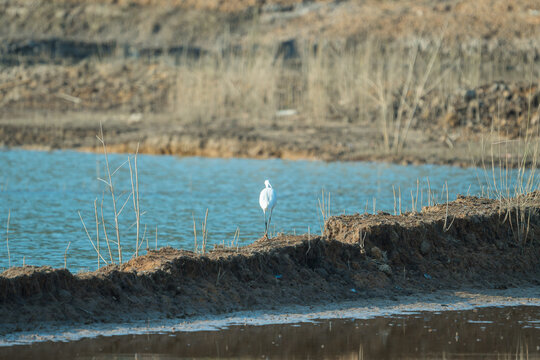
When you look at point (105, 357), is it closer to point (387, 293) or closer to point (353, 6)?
point (387, 293)

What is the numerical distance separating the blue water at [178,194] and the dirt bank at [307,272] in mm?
1871

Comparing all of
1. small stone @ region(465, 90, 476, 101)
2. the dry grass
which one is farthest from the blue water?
small stone @ region(465, 90, 476, 101)

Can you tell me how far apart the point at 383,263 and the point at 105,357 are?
123 inches

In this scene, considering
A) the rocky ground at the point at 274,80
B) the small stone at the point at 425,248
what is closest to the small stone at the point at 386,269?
the small stone at the point at 425,248

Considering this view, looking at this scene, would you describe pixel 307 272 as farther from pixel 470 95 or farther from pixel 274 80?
pixel 274 80

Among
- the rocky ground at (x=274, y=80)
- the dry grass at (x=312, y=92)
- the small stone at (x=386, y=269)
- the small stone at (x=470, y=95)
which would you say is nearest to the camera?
the small stone at (x=386, y=269)

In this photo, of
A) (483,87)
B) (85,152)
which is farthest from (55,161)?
(483,87)

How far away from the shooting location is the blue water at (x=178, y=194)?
406 inches

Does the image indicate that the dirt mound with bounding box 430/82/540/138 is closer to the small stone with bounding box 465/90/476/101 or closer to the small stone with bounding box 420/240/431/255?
the small stone with bounding box 465/90/476/101

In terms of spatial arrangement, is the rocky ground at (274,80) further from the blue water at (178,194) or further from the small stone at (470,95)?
the blue water at (178,194)

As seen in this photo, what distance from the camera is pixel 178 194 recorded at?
14.4 m

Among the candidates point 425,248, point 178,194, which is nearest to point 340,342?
point 425,248

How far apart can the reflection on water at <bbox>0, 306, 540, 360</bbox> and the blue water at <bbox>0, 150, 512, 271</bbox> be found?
104 inches

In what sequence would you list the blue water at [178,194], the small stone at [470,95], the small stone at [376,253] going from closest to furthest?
1. the small stone at [376,253]
2. the blue water at [178,194]
3. the small stone at [470,95]
